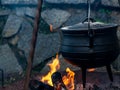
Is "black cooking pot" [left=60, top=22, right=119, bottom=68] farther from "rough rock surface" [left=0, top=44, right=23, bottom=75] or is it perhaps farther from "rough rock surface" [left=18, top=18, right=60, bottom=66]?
"rough rock surface" [left=0, top=44, right=23, bottom=75]

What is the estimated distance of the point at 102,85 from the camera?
17.0 feet

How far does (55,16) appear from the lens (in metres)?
6.98

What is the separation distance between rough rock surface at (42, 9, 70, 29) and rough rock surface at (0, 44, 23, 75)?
1.23 metres

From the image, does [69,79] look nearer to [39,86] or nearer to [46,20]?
[39,86]

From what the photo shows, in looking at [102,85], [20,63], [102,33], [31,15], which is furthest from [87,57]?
[31,15]

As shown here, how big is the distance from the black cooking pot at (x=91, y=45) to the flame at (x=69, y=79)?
1238 millimetres

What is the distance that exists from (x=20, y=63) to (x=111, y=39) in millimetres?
3225

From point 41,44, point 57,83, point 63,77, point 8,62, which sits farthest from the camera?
point 41,44

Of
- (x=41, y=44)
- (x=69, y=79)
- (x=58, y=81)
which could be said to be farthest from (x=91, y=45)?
(x=41, y=44)

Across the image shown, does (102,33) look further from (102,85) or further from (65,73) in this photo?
(65,73)

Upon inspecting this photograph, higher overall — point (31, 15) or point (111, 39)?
point (111, 39)

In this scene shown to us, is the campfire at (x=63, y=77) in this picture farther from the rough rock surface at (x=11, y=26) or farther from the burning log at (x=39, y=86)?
the rough rock surface at (x=11, y=26)

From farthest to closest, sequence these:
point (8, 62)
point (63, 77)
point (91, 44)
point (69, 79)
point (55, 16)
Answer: point (55, 16)
point (8, 62)
point (63, 77)
point (69, 79)
point (91, 44)

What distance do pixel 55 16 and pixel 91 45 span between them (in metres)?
3.32
